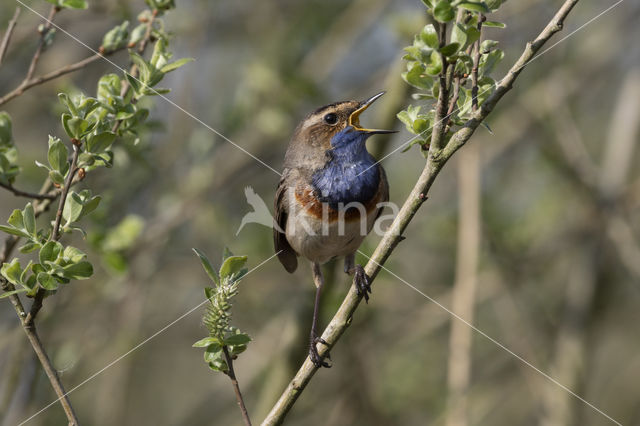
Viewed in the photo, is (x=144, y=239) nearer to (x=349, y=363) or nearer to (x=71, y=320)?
(x=71, y=320)

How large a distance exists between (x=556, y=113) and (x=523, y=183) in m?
1.75

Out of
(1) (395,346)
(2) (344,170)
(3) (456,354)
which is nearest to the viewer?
(2) (344,170)

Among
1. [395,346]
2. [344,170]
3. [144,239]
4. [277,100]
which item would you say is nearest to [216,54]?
[277,100]

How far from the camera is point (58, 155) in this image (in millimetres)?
2576

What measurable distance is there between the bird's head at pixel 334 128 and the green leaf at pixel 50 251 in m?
2.07

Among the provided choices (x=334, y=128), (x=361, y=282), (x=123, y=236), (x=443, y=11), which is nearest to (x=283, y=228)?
(x=334, y=128)

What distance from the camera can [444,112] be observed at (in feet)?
8.13

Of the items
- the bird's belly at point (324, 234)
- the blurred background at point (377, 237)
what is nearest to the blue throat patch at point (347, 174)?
the bird's belly at point (324, 234)

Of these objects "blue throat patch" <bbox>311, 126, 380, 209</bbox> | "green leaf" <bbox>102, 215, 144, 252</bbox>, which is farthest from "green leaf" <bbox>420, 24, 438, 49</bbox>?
Answer: "green leaf" <bbox>102, 215, 144, 252</bbox>

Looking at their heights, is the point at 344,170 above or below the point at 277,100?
below

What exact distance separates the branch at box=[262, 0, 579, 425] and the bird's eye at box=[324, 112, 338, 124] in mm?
1700

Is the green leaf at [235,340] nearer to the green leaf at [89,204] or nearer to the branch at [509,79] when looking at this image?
the green leaf at [89,204]

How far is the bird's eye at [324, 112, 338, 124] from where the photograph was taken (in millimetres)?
4309

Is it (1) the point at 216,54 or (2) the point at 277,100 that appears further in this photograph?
(1) the point at 216,54
